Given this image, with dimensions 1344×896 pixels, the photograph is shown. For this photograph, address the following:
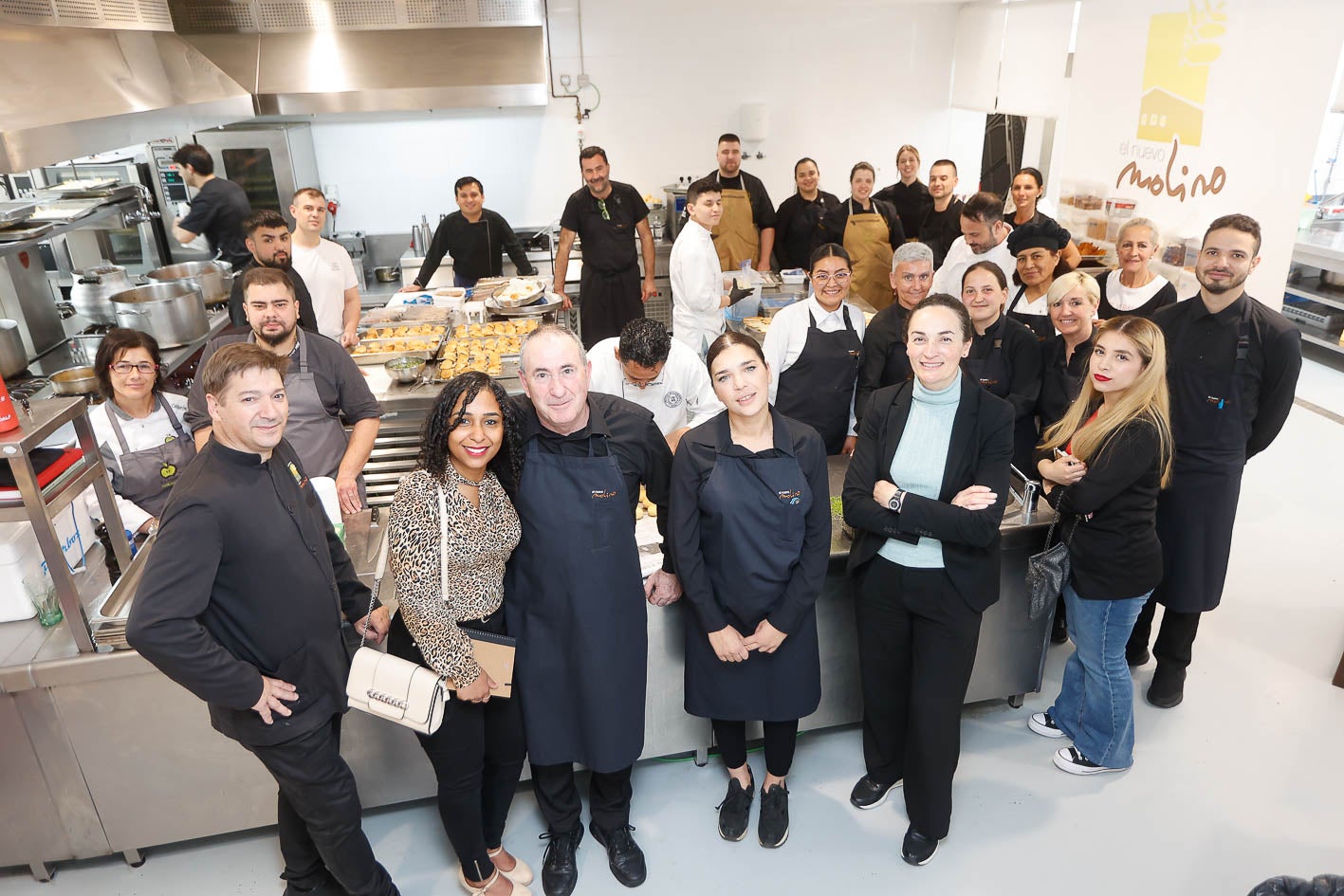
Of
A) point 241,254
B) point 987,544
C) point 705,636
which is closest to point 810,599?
point 705,636

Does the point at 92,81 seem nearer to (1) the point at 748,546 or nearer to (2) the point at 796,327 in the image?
(2) the point at 796,327

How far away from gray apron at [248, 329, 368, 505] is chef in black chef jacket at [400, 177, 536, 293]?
3092 millimetres

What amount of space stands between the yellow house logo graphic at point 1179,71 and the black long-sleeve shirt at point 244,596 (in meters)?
5.07

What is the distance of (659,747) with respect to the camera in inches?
122

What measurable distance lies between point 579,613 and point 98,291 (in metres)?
4.34

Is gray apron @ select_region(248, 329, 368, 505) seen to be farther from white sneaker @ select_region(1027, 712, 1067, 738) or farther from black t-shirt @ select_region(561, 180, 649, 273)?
black t-shirt @ select_region(561, 180, 649, 273)

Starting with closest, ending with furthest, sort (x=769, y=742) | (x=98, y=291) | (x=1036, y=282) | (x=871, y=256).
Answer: (x=769, y=742) → (x=1036, y=282) → (x=98, y=291) → (x=871, y=256)

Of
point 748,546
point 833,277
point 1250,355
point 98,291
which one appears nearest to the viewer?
point 748,546

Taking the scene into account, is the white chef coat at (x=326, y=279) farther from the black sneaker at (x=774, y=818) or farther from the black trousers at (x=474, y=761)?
the black sneaker at (x=774, y=818)

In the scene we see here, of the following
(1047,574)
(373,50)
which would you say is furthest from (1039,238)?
(373,50)

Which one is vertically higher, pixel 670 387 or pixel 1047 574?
pixel 670 387

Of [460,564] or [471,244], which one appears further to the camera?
[471,244]

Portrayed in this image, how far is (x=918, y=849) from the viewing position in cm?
272

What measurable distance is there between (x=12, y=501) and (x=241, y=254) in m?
4.27
